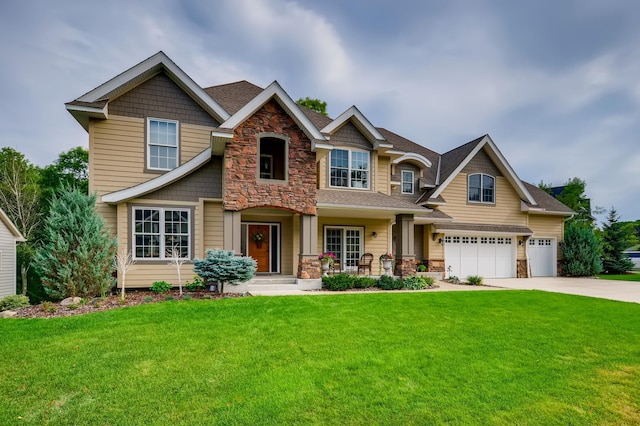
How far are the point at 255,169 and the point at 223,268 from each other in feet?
11.3

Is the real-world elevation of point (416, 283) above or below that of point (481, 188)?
below

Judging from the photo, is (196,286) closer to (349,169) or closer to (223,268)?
(223,268)

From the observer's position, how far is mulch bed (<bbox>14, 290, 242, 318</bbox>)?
753 centimetres

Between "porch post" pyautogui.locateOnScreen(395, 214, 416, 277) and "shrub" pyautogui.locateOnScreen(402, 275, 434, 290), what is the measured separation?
83 cm

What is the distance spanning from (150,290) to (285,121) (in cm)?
718

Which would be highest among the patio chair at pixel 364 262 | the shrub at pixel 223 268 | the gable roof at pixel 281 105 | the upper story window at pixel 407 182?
the gable roof at pixel 281 105

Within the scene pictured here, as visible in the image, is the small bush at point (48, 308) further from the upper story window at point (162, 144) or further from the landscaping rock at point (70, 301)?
the upper story window at point (162, 144)

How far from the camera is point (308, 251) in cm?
1171

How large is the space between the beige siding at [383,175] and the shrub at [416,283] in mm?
4209

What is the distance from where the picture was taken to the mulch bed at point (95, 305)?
7.53 meters

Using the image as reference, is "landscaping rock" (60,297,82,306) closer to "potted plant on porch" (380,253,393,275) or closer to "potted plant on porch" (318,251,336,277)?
"potted plant on porch" (318,251,336,277)

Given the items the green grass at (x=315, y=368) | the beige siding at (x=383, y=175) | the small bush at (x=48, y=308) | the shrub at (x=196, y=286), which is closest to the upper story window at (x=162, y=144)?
the shrub at (x=196, y=286)

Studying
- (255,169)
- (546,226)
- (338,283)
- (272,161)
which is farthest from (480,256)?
(255,169)

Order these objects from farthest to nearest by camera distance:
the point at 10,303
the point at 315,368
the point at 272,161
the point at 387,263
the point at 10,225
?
Result: the point at 10,225 < the point at 272,161 < the point at 387,263 < the point at 10,303 < the point at 315,368
